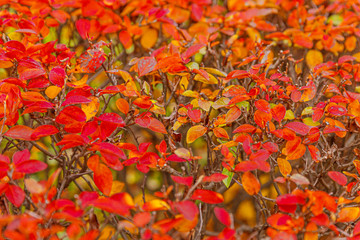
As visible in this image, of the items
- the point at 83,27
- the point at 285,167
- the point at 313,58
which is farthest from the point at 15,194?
the point at 313,58

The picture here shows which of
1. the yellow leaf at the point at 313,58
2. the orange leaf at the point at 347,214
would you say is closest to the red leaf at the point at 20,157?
the orange leaf at the point at 347,214

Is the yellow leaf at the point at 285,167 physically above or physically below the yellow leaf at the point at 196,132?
below

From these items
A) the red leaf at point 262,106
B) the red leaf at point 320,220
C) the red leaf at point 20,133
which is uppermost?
the red leaf at point 262,106

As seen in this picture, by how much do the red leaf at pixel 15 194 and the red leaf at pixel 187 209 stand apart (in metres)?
0.46

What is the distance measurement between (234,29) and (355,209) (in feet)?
4.59

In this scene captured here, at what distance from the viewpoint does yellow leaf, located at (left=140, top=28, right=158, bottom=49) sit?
2039mm

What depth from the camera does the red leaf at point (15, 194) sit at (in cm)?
96

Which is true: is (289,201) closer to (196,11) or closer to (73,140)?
(73,140)

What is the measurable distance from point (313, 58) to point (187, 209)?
5.09 ft

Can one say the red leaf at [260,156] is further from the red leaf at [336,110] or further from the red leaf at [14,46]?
the red leaf at [14,46]

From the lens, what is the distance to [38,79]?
1.28m

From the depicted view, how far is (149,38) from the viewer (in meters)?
2.06

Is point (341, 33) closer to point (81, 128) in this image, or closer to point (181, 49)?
point (181, 49)

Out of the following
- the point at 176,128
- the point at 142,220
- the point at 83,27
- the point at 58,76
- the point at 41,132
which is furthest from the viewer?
the point at 83,27
